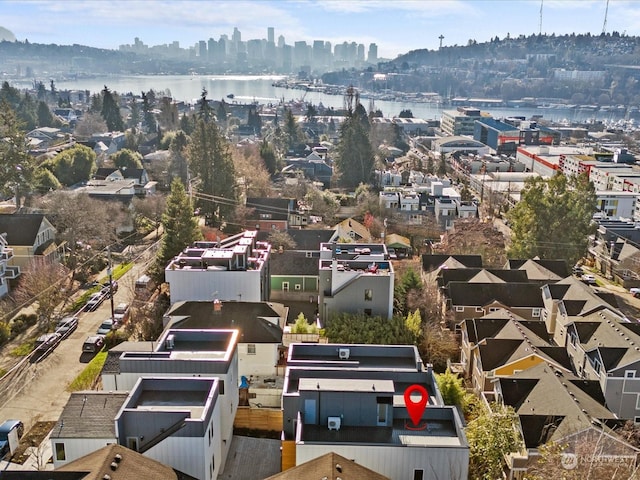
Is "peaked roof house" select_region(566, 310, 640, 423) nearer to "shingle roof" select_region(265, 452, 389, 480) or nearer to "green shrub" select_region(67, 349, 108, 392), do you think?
"shingle roof" select_region(265, 452, 389, 480)

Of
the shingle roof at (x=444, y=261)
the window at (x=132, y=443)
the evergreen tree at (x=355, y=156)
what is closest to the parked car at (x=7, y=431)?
the window at (x=132, y=443)

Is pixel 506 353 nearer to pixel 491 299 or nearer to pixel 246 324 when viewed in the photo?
pixel 491 299

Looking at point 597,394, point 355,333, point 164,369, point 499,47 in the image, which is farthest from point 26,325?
point 499,47

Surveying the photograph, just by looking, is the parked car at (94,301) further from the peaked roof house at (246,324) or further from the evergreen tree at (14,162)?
the evergreen tree at (14,162)

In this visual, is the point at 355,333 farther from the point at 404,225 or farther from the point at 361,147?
the point at 361,147

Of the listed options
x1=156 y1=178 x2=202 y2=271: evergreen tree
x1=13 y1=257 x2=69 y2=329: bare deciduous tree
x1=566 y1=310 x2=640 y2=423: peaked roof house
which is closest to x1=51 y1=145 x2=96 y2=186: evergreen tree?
x1=13 y1=257 x2=69 y2=329: bare deciduous tree
